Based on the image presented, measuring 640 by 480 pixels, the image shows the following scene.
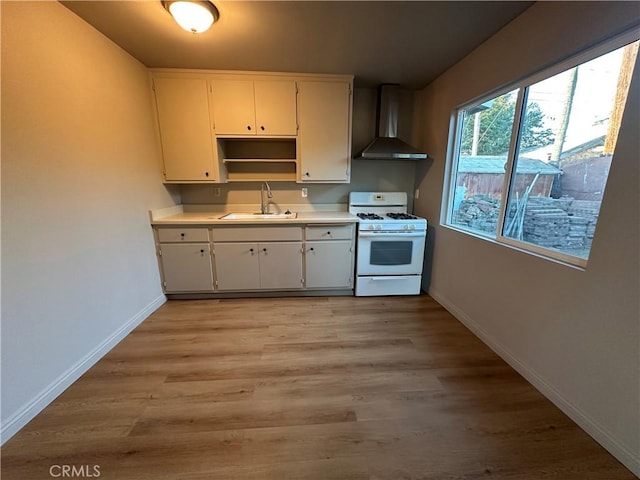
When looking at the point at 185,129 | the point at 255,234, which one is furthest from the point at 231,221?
the point at 185,129

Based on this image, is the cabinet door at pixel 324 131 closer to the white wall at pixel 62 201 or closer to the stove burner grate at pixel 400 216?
the stove burner grate at pixel 400 216

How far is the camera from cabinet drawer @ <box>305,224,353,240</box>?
8.86ft

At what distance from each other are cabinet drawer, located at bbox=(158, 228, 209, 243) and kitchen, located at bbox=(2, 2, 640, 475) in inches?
6.2

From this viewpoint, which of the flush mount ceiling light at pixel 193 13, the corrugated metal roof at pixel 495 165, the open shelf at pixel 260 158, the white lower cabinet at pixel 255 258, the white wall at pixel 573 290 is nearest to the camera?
the white wall at pixel 573 290

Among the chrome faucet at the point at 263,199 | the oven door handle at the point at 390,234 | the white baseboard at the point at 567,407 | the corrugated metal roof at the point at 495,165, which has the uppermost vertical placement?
the corrugated metal roof at the point at 495,165

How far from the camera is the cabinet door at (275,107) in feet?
8.57

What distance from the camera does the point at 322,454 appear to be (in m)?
1.21

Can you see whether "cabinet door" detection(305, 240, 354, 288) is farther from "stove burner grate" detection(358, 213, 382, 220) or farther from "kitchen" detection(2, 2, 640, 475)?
"kitchen" detection(2, 2, 640, 475)

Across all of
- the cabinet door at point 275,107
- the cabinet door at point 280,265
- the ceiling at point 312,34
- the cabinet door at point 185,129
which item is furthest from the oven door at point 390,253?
the cabinet door at point 185,129

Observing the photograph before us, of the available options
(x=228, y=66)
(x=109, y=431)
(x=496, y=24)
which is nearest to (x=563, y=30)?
(x=496, y=24)

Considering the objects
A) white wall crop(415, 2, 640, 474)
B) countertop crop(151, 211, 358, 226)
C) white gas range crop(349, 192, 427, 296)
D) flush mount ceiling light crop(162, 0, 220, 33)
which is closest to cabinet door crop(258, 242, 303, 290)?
countertop crop(151, 211, 358, 226)

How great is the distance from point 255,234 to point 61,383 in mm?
1717

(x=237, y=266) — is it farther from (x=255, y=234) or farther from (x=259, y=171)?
(x=259, y=171)

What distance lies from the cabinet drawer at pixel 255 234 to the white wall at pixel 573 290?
1703 millimetres
